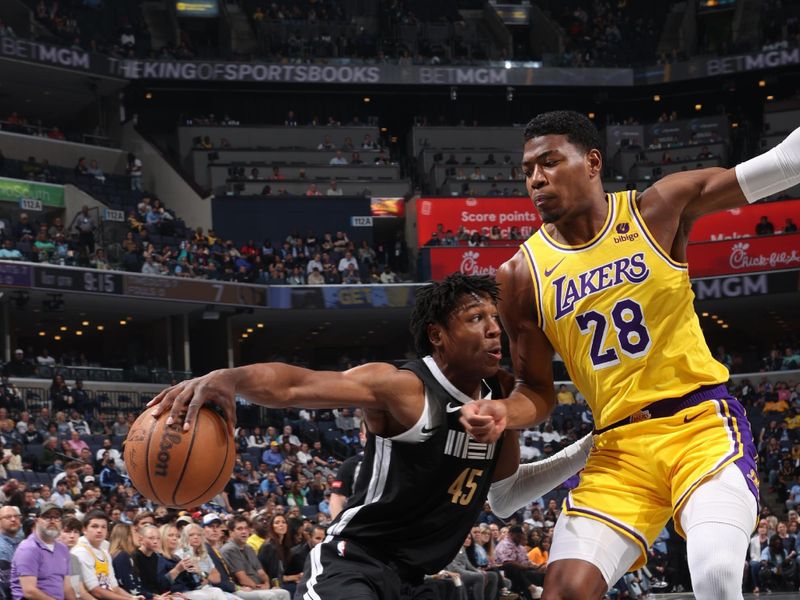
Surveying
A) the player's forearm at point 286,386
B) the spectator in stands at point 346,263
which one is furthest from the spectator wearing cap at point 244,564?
the spectator in stands at point 346,263

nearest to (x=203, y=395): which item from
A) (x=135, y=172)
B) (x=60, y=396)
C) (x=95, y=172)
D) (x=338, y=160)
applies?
(x=60, y=396)

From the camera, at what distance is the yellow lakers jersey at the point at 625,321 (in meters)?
4.72

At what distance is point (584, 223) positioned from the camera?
498cm

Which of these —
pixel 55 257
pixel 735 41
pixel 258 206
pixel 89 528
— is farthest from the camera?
pixel 735 41

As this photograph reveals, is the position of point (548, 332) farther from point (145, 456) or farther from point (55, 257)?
point (55, 257)

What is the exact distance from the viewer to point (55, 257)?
2667 cm

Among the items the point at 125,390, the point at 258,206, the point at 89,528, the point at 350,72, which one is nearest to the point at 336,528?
the point at 89,528

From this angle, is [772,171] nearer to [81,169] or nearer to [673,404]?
[673,404]

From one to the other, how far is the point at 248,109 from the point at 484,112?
7876mm

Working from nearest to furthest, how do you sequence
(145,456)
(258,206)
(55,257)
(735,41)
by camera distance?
(145,456) → (55,257) → (258,206) → (735,41)

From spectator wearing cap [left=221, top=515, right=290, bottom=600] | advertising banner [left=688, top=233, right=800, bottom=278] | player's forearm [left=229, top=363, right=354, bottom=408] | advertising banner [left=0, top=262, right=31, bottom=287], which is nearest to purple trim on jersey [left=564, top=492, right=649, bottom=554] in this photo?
player's forearm [left=229, top=363, right=354, bottom=408]

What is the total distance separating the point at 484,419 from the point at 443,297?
2.00 ft

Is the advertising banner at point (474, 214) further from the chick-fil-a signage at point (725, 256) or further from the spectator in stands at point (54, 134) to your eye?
the spectator in stands at point (54, 134)

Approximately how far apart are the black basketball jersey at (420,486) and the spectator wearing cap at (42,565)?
17.8 ft
